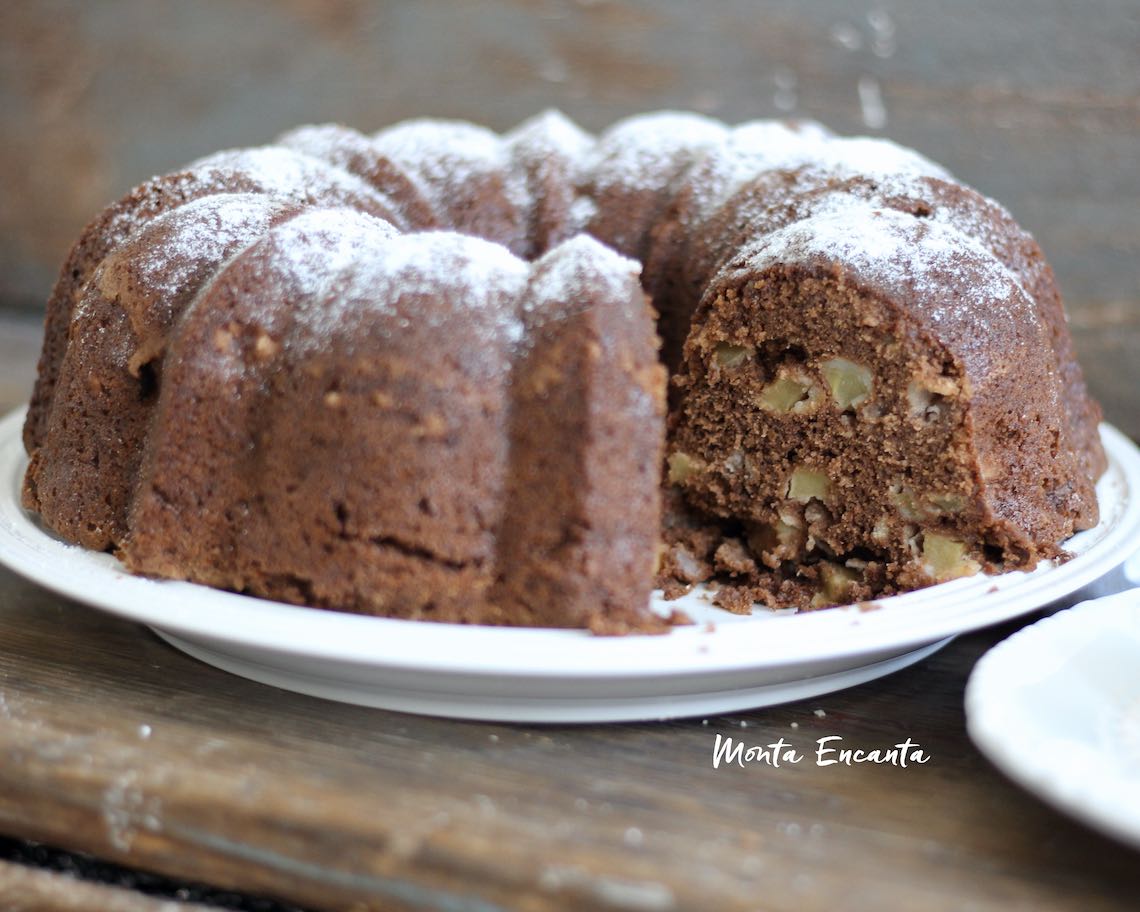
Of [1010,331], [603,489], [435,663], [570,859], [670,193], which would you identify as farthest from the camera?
[670,193]

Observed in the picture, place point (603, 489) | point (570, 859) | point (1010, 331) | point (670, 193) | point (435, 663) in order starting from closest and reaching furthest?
point (570, 859), point (435, 663), point (603, 489), point (1010, 331), point (670, 193)

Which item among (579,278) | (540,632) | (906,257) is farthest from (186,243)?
(906,257)

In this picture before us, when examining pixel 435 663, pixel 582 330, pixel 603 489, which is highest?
pixel 582 330

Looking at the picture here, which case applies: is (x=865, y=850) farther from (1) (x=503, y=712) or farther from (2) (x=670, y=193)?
(2) (x=670, y=193)

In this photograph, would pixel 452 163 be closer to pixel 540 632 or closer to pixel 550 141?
pixel 550 141

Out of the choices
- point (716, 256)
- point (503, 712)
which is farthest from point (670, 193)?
point (503, 712)
